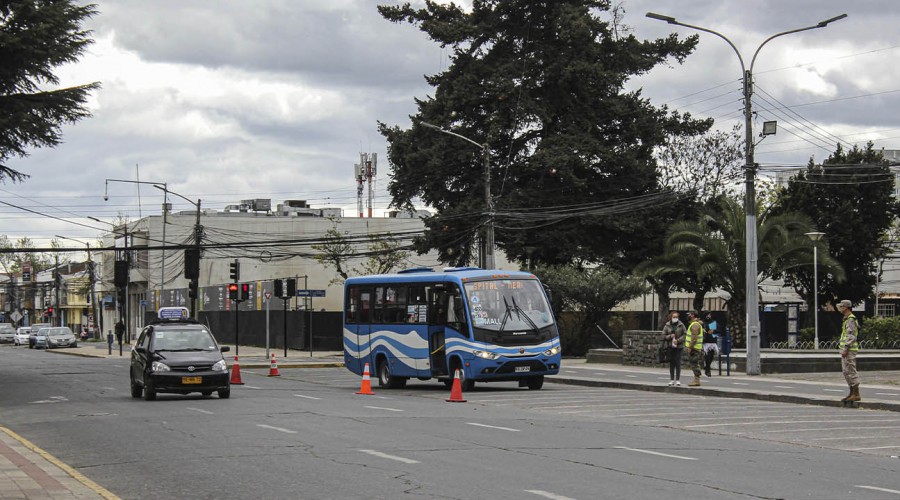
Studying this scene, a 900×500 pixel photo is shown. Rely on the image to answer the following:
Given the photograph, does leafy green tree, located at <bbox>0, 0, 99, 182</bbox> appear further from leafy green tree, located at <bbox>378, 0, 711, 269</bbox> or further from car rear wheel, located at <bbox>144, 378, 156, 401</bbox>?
leafy green tree, located at <bbox>378, 0, 711, 269</bbox>

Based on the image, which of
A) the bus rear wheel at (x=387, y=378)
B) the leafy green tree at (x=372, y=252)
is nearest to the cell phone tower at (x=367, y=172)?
the leafy green tree at (x=372, y=252)

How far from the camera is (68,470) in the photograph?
1284 cm

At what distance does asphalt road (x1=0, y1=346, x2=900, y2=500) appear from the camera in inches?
449

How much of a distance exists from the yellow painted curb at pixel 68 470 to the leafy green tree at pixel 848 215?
160 ft

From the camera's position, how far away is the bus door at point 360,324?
30984 millimetres

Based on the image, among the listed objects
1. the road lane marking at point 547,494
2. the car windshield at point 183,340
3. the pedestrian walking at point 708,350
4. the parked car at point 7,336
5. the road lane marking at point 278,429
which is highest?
the car windshield at point 183,340

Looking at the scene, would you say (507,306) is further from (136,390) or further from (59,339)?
(59,339)

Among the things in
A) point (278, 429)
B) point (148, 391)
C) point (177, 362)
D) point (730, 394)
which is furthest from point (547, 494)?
point (148, 391)

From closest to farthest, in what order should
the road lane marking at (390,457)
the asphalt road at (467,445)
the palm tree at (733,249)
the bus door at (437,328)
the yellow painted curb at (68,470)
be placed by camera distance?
the yellow painted curb at (68,470) → the asphalt road at (467,445) → the road lane marking at (390,457) → the bus door at (437,328) → the palm tree at (733,249)

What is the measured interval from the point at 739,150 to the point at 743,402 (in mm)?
36311

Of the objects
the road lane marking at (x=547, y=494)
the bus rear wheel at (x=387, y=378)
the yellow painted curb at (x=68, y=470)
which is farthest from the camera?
the bus rear wheel at (x=387, y=378)

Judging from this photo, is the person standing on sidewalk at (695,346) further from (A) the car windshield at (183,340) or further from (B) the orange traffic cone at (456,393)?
(A) the car windshield at (183,340)

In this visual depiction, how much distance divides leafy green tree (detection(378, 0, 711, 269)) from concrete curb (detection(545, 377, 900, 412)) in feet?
74.2

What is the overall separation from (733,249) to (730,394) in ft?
80.0
